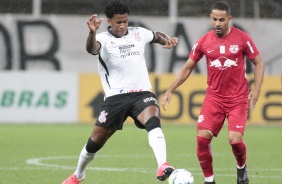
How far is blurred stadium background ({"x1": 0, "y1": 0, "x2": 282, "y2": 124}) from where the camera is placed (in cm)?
2234

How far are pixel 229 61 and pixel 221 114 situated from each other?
0.60m

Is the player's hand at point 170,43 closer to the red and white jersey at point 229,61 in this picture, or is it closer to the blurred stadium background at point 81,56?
the red and white jersey at point 229,61

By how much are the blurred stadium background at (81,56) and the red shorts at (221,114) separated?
1214cm

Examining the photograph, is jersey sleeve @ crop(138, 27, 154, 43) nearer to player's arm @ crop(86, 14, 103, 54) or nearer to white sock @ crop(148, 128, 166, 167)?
player's arm @ crop(86, 14, 103, 54)

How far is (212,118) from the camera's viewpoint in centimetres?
1007

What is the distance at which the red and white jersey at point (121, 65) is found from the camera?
394 inches

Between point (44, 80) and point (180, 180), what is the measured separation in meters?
13.8

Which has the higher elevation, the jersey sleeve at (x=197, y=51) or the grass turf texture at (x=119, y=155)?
the jersey sleeve at (x=197, y=51)

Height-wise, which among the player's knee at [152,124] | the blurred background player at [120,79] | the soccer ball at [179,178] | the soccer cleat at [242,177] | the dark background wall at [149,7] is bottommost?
the dark background wall at [149,7]

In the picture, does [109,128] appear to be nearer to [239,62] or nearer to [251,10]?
[239,62]

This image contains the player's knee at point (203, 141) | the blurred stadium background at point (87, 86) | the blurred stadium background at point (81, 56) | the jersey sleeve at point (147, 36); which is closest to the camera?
the player's knee at point (203, 141)

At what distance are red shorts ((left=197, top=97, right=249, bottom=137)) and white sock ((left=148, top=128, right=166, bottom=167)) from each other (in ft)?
2.23

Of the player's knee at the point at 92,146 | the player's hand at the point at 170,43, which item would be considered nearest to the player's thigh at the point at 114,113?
the player's knee at the point at 92,146

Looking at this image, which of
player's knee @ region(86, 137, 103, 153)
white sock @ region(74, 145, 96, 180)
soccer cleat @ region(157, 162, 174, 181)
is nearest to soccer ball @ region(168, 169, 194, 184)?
soccer cleat @ region(157, 162, 174, 181)
